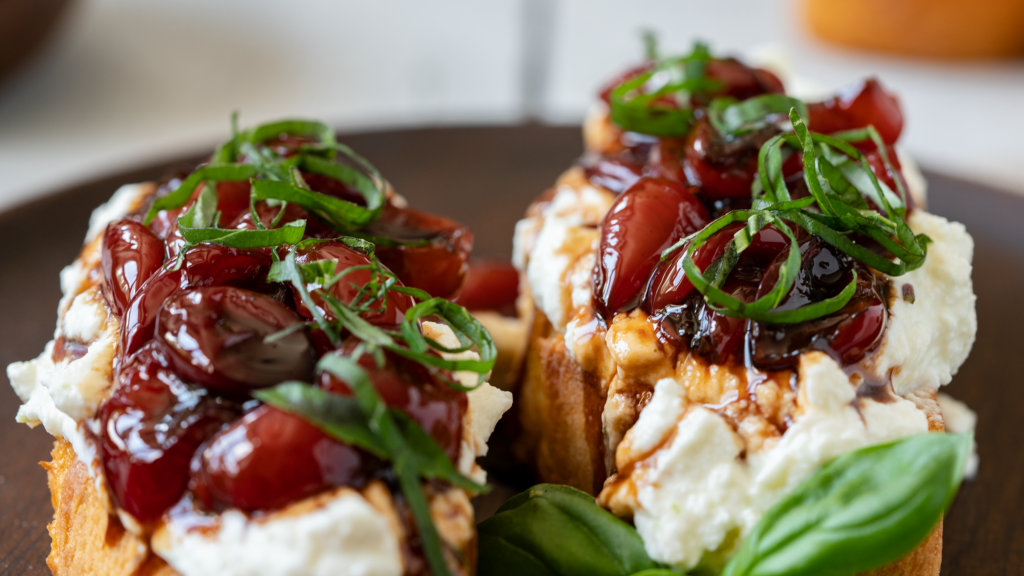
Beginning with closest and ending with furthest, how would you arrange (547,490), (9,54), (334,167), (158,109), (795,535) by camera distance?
(795,535) → (547,490) → (334,167) → (9,54) → (158,109)

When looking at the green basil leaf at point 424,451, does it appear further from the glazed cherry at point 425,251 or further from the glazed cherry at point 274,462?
the glazed cherry at point 425,251

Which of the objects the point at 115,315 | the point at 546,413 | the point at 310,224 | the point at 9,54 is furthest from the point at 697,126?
the point at 9,54

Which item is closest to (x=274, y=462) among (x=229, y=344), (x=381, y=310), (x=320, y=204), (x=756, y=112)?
(x=229, y=344)

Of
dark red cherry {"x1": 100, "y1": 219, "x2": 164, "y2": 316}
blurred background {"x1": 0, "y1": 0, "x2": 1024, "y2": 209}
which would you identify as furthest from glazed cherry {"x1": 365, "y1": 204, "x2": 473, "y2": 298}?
blurred background {"x1": 0, "y1": 0, "x2": 1024, "y2": 209}

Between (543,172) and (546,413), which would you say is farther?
(543,172)

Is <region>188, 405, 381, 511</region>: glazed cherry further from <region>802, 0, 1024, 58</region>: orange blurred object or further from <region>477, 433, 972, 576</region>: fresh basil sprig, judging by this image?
<region>802, 0, 1024, 58</region>: orange blurred object

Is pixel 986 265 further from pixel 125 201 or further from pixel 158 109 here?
pixel 158 109

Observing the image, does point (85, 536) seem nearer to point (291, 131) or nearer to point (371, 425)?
point (371, 425)
